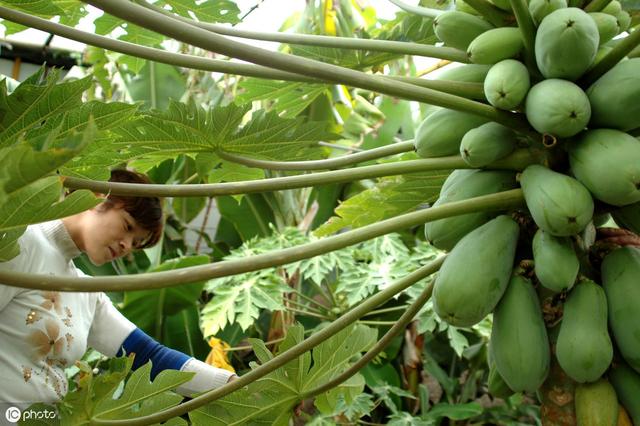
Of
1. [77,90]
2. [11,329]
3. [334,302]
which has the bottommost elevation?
[334,302]

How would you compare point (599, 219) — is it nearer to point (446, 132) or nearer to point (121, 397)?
point (446, 132)

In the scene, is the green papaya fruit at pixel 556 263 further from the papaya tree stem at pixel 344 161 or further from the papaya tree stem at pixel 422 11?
the papaya tree stem at pixel 422 11

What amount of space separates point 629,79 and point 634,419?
1.17ft

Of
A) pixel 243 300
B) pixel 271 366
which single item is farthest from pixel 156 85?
pixel 271 366

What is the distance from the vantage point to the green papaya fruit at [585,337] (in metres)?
0.70

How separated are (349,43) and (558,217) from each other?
39cm

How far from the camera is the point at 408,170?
83 cm

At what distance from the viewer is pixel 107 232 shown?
1678 millimetres

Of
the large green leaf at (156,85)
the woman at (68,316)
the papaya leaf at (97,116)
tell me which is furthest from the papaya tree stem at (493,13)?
the large green leaf at (156,85)

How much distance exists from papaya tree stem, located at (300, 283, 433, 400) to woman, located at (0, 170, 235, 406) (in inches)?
20.6

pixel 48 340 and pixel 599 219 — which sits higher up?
pixel 599 219

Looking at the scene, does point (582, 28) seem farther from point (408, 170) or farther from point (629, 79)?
point (408, 170)

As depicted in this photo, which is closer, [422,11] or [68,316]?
[422,11]

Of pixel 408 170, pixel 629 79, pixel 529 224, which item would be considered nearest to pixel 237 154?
pixel 408 170
